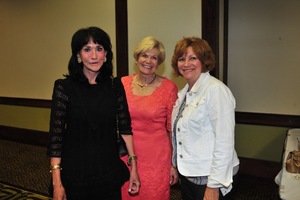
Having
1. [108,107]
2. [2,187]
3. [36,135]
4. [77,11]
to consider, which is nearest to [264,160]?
[108,107]

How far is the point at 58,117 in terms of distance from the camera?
1455 mm

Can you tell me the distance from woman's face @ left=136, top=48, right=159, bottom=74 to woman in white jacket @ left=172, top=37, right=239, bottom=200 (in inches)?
11.2

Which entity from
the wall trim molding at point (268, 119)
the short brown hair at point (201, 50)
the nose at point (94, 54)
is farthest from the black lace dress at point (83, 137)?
the wall trim molding at point (268, 119)

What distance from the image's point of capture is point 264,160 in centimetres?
332

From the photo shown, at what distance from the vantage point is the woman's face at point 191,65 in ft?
5.38

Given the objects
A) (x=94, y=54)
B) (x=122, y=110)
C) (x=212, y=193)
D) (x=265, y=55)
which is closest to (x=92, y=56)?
(x=94, y=54)

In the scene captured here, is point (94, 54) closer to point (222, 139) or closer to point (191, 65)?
point (191, 65)

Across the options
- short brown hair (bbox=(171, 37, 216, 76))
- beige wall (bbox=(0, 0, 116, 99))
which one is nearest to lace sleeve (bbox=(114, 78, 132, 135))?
short brown hair (bbox=(171, 37, 216, 76))

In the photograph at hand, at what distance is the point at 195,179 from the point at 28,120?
169 inches

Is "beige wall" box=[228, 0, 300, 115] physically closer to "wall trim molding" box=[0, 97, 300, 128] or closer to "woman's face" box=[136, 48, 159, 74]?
"wall trim molding" box=[0, 97, 300, 128]

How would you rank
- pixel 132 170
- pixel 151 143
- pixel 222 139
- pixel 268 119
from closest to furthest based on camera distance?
pixel 222 139 → pixel 132 170 → pixel 151 143 → pixel 268 119

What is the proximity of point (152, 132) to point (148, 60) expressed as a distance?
48 centimetres

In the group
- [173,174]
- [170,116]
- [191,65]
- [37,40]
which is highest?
[37,40]

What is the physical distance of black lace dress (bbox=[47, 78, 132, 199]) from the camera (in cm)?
147
